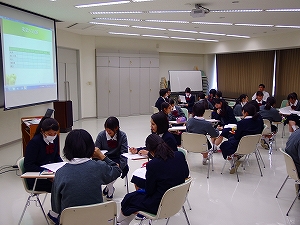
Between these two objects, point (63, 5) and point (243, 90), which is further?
point (243, 90)

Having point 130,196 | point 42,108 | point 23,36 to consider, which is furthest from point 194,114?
point 42,108

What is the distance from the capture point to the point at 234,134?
510 centimetres

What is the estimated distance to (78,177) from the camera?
222cm

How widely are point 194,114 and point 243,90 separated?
8291 millimetres

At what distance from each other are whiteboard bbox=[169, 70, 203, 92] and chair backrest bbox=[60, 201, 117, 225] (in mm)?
10727

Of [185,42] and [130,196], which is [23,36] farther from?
[185,42]

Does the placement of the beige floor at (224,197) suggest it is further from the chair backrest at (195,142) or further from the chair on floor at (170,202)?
the chair on floor at (170,202)

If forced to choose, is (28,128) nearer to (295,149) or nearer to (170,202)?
(170,202)

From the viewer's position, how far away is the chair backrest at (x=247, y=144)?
4680 millimetres

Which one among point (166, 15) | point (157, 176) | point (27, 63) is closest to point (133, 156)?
point (157, 176)

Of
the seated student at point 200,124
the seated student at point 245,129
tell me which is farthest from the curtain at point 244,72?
the seated student at point 200,124

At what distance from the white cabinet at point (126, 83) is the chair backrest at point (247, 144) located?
297 inches

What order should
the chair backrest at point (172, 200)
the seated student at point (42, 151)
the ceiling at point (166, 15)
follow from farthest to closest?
the ceiling at point (166, 15)
the seated student at point (42, 151)
the chair backrest at point (172, 200)

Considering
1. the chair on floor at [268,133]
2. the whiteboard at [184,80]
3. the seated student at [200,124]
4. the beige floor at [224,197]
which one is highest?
the whiteboard at [184,80]
